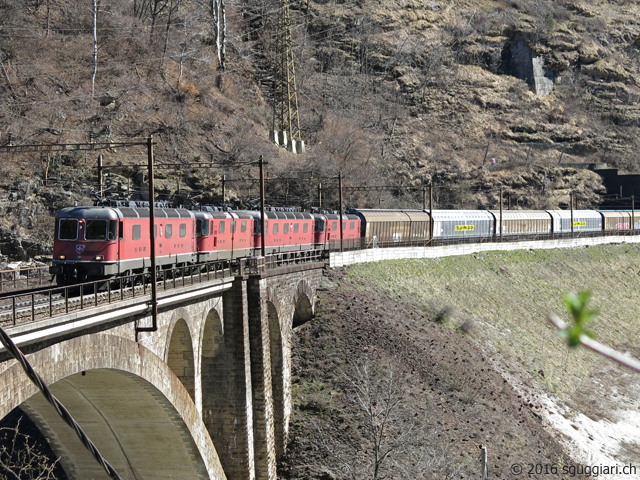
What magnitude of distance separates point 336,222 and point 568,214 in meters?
34.9

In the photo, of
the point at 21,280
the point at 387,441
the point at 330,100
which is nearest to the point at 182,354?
the point at 21,280

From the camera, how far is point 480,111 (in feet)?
306

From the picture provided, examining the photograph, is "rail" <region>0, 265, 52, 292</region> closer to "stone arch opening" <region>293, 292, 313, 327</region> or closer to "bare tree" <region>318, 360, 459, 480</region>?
"stone arch opening" <region>293, 292, 313, 327</region>

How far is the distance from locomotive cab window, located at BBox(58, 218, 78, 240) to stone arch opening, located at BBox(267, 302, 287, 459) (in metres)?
8.75

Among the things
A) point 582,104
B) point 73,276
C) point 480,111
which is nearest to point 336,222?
point 73,276

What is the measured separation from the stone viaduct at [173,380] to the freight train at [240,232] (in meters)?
2.98

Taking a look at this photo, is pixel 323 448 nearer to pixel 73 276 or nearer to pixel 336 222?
pixel 73 276

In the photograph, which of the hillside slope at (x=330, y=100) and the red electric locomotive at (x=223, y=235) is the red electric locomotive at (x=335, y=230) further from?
the red electric locomotive at (x=223, y=235)

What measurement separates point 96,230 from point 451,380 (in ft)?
57.3

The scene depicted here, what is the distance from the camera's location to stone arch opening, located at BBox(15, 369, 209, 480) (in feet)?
57.1

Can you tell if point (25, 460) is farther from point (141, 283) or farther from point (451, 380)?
point (451, 380)

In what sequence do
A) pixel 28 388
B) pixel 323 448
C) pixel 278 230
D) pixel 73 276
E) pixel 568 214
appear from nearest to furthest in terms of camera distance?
1. pixel 28 388
2. pixel 73 276
3. pixel 323 448
4. pixel 278 230
5. pixel 568 214

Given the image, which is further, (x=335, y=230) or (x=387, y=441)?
(x=335, y=230)

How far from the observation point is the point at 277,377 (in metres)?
27.9
